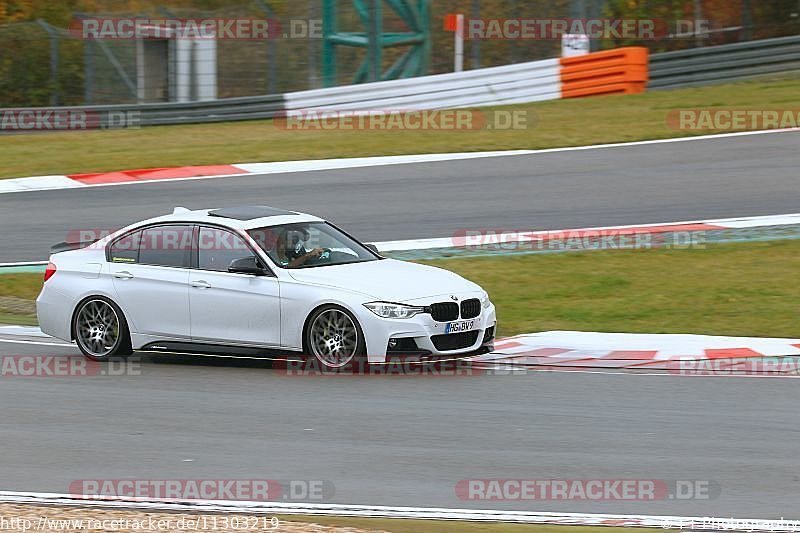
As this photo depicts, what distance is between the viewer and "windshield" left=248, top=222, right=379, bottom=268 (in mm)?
11875

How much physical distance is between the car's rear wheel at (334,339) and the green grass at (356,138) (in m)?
12.8

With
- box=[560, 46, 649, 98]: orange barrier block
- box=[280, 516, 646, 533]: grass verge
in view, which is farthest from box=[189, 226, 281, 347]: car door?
box=[560, 46, 649, 98]: orange barrier block

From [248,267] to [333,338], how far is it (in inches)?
40.7

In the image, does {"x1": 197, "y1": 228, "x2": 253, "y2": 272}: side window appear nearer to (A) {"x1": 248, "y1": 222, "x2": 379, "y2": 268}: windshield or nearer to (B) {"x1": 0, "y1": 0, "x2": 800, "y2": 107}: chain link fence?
(A) {"x1": 248, "y1": 222, "x2": 379, "y2": 268}: windshield

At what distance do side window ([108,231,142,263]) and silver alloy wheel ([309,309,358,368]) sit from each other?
2110mm

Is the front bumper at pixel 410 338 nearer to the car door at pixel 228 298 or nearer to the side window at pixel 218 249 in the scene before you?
the car door at pixel 228 298

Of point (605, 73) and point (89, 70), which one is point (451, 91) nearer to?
point (605, 73)

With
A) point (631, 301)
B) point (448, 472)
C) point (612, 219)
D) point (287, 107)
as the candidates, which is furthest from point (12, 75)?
point (448, 472)

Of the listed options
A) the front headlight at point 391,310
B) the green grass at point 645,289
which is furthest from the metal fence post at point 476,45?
the front headlight at point 391,310

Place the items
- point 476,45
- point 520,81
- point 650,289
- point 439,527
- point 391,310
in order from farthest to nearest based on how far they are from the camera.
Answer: point 476,45, point 520,81, point 650,289, point 391,310, point 439,527

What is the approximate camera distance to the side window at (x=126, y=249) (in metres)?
12.4

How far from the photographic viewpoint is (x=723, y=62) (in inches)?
1126

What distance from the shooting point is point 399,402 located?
10117mm

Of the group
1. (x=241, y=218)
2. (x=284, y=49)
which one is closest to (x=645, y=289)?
(x=241, y=218)
